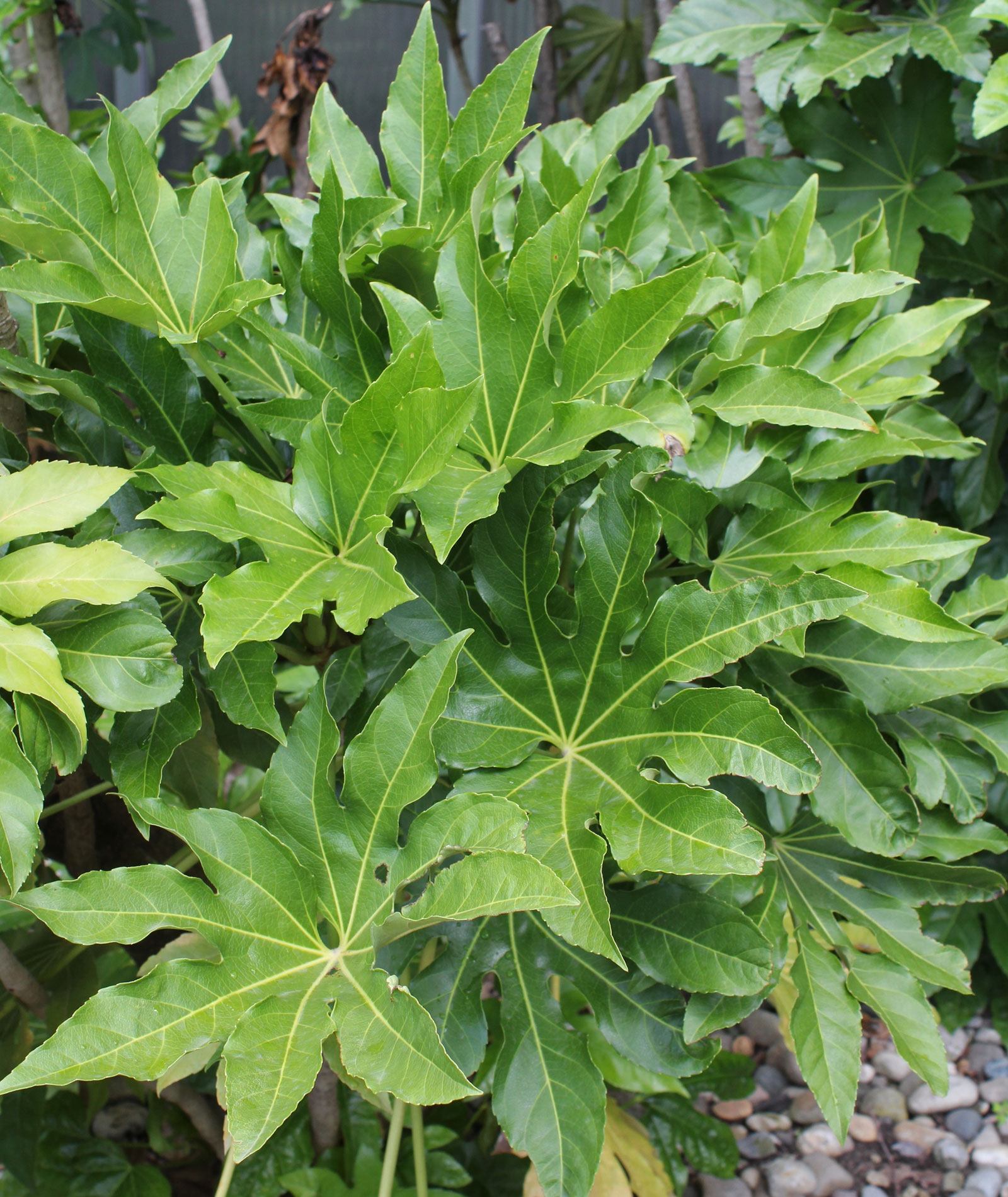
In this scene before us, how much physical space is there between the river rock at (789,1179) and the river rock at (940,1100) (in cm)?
26

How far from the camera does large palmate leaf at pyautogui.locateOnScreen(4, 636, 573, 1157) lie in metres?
0.50

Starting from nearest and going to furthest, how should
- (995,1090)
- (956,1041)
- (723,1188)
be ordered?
(723,1188)
(995,1090)
(956,1041)

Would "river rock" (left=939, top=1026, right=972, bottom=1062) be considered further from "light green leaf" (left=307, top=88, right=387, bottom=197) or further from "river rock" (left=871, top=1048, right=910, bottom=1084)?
"light green leaf" (left=307, top=88, right=387, bottom=197)

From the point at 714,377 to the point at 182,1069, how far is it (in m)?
0.66

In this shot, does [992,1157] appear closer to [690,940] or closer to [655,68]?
[690,940]

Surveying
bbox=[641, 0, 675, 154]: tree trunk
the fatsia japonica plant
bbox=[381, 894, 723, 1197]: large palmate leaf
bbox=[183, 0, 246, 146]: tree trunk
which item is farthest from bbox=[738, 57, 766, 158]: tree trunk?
bbox=[381, 894, 723, 1197]: large palmate leaf

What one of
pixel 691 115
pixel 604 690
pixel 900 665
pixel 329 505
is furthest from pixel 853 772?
pixel 691 115

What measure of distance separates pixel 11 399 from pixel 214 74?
6.12 feet

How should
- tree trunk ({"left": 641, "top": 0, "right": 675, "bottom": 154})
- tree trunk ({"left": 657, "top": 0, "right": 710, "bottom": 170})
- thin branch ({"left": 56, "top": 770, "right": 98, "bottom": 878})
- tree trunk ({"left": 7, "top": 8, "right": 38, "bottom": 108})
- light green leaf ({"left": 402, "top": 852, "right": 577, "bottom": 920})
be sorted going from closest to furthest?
light green leaf ({"left": 402, "top": 852, "right": 577, "bottom": 920}) → thin branch ({"left": 56, "top": 770, "right": 98, "bottom": 878}) → tree trunk ({"left": 7, "top": 8, "right": 38, "bottom": 108}) → tree trunk ({"left": 657, "top": 0, "right": 710, "bottom": 170}) → tree trunk ({"left": 641, "top": 0, "right": 675, "bottom": 154})

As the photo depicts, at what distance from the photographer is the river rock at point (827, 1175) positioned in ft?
4.38

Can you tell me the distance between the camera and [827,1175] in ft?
4.45

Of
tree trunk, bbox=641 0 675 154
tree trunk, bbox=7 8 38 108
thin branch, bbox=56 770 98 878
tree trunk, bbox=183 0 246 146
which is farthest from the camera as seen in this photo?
tree trunk, bbox=183 0 246 146

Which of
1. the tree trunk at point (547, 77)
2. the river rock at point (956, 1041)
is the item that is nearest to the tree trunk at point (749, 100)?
the tree trunk at point (547, 77)

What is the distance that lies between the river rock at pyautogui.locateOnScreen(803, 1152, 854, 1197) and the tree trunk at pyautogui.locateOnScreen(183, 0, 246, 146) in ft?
7.60
